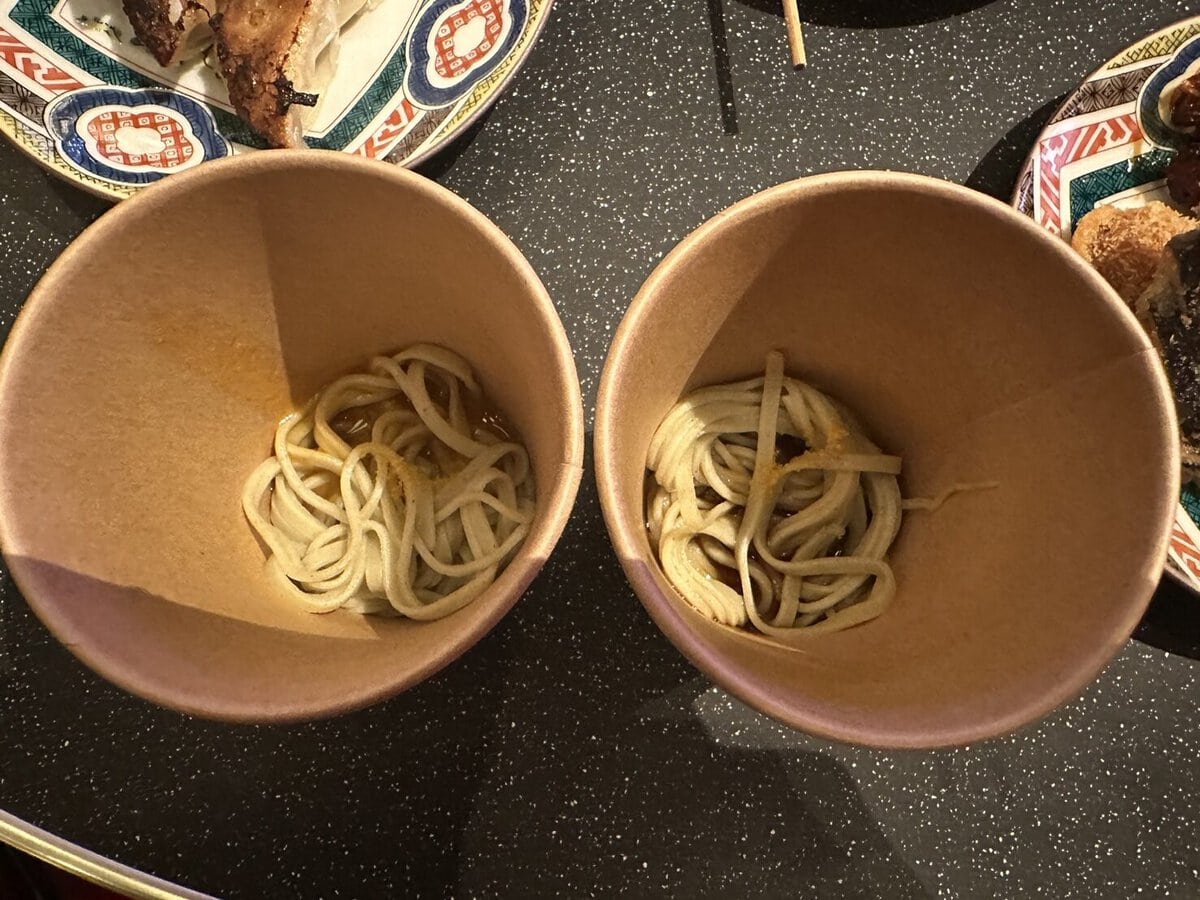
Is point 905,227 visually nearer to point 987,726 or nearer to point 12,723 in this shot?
point 987,726

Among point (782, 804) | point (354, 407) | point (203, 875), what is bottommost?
point (782, 804)

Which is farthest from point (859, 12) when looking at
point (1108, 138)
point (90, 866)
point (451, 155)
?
point (90, 866)

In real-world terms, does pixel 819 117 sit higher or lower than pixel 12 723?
higher

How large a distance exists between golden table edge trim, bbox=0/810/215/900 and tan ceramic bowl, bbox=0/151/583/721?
37 cm

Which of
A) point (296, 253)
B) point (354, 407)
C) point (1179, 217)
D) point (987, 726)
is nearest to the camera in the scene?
point (987, 726)

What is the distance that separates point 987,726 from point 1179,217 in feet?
2.70

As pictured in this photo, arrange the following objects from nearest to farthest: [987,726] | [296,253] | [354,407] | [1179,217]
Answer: [987,726]
[296,253]
[354,407]
[1179,217]

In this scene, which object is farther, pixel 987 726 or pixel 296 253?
pixel 296 253

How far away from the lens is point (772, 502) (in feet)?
3.04

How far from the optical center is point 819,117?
1.20 meters

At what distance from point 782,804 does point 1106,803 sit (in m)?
0.39

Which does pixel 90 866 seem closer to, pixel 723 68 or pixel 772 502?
pixel 772 502

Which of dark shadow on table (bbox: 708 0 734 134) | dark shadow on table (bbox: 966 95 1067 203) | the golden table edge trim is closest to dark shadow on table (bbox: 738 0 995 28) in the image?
dark shadow on table (bbox: 708 0 734 134)

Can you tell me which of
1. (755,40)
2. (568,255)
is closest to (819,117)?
(755,40)
